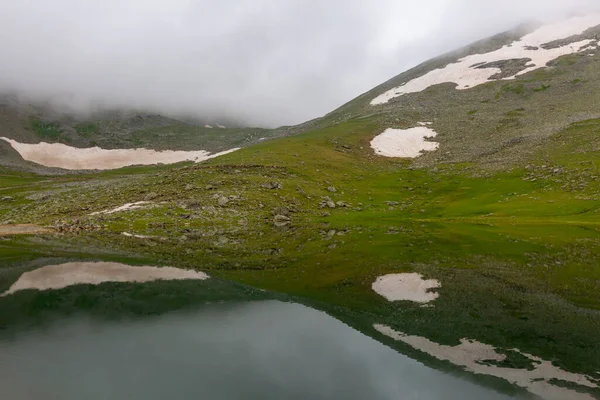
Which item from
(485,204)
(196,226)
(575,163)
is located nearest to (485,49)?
(575,163)

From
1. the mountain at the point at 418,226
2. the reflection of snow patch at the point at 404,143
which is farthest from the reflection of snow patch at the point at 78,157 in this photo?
the reflection of snow patch at the point at 404,143

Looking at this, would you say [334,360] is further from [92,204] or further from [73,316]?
[92,204]

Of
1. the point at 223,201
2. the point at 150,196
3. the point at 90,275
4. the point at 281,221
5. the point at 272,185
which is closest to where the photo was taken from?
the point at 90,275

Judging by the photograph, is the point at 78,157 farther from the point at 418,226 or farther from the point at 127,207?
the point at 418,226

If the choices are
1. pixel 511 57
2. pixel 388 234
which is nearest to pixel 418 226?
pixel 388 234

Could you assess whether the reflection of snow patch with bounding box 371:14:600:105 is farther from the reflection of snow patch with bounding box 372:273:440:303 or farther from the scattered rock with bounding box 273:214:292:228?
the reflection of snow patch with bounding box 372:273:440:303

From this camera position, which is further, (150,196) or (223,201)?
(150,196)

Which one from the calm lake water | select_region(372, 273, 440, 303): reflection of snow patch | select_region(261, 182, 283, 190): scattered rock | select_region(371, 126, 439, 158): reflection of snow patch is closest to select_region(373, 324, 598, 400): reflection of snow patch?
the calm lake water
